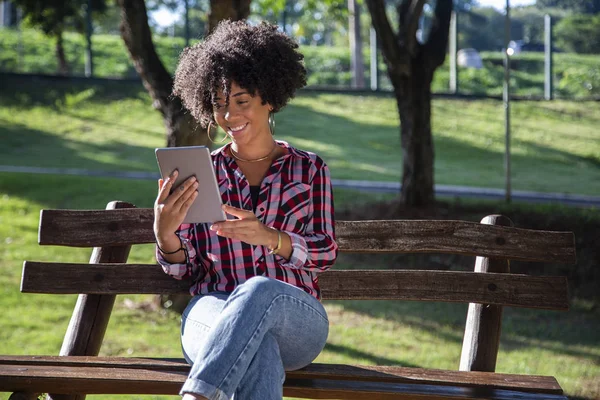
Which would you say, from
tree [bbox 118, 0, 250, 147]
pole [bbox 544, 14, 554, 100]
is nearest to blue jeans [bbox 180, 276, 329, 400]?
tree [bbox 118, 0, 250, 147]

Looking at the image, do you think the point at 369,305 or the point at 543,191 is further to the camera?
the point at 543,191

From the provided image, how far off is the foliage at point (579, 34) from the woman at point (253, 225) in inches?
711

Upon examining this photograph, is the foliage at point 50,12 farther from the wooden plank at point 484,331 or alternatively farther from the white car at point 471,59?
the wooden plank at point 484,331

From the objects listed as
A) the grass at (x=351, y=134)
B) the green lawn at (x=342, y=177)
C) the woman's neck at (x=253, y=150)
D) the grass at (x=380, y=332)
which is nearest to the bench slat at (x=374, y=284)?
the woman's neck at (x=253, y=150)

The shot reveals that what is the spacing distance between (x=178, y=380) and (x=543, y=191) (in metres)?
12.5

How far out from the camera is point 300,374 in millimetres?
3404

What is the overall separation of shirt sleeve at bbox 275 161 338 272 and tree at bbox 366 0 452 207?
21.4 ft

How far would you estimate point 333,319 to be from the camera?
7492 millimetres

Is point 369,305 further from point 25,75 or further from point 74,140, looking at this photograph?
point 25,75

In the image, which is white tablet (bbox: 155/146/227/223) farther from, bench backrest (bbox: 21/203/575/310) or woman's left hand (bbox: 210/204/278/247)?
bench backrest (bbox: 21/203/575/310)

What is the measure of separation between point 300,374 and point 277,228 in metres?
0.58

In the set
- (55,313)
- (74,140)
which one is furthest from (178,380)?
(74,140)

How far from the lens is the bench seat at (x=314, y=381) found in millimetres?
3266

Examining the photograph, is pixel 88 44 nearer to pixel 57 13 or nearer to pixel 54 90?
pixel 57 13
